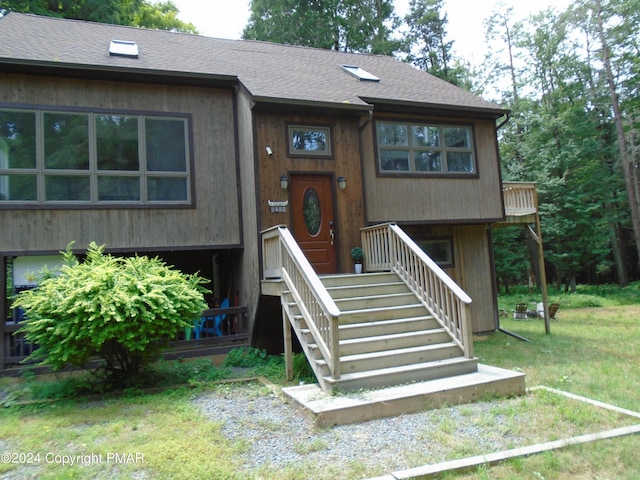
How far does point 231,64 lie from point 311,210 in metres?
3.70

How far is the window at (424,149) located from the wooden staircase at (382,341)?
3.53m

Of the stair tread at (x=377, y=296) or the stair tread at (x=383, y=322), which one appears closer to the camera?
the stair tread at (x=383, y=322)

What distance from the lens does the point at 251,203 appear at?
7871mm

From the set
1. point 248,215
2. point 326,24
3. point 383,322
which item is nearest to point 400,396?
point 383,322

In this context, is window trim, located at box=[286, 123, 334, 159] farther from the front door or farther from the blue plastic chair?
the blue plastic chair

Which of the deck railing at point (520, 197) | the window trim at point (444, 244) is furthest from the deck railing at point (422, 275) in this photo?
the deck railing at point (520, 197)

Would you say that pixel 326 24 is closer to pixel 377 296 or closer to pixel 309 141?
pixel 309 141

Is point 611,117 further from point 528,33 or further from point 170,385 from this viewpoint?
point 170,385

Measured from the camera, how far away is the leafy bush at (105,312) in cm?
539

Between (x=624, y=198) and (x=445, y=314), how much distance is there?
2147cm

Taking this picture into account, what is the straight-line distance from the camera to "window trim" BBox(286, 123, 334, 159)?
26.8ft

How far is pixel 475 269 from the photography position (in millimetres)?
10969

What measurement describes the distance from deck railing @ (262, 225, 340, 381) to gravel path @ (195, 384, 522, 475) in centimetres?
78

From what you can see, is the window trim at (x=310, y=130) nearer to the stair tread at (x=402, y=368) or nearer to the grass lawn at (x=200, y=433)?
the grass lawn at (x=200, y=433)
